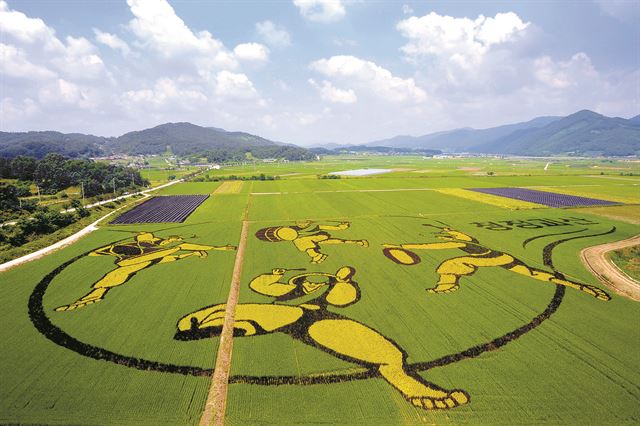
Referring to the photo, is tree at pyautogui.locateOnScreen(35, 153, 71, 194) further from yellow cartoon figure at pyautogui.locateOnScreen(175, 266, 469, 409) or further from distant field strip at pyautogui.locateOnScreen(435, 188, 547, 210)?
distant field strip at pyautogui.locateOnScreen(435, 188, 547, 210)

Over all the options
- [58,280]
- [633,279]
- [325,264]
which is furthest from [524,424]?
[58,280]

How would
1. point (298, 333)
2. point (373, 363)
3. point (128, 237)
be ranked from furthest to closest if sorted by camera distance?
point (128, 237) < point (298, 333) < point (373, 363)

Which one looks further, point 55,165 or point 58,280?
point 55,165

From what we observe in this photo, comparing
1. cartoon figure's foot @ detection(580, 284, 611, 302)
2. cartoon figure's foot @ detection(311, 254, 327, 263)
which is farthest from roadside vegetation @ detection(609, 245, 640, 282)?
cartoon figure's foot @ detection(311, 254, 327, 263)

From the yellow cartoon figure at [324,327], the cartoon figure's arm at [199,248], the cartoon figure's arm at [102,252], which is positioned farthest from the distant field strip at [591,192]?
the cartoon figure's arm at [102,252]

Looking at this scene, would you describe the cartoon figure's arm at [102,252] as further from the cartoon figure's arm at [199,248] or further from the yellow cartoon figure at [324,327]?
the yellow cartoon figure at [324,327]

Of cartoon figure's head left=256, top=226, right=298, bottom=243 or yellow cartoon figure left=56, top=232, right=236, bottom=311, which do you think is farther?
cartoon figure's head left=256, top=226, right=298, bottom=243

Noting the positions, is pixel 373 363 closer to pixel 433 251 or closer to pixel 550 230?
pixel 433 251

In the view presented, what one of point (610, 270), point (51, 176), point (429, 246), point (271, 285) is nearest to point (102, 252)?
point (271, 285)
